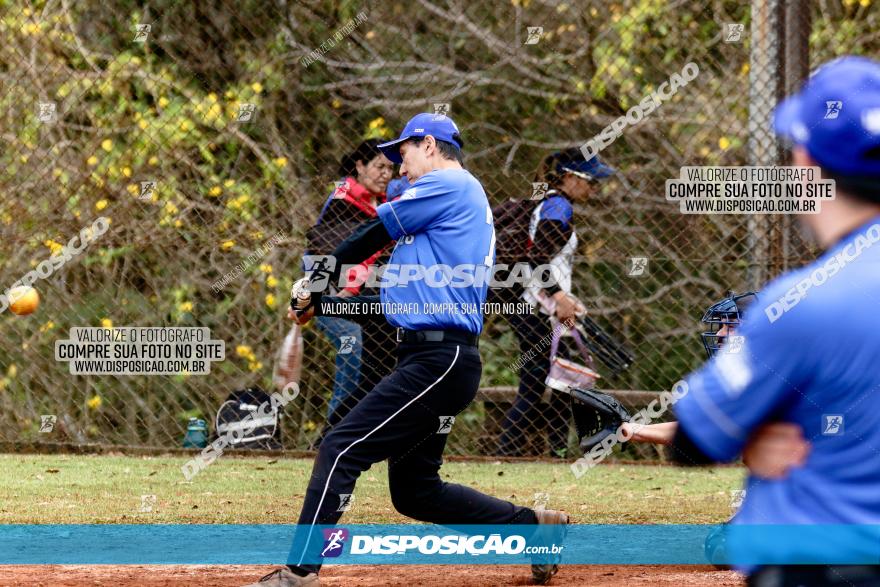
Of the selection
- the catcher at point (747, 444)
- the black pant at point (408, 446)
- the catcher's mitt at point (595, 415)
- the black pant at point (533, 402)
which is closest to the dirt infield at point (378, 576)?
the black pant at point (408, 446)

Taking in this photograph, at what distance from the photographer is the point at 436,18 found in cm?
1004

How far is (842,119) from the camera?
2004mm

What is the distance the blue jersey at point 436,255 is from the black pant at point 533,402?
349 cm

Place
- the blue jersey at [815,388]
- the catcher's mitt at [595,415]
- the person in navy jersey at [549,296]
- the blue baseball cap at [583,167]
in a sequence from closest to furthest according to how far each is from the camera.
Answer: the blue jersey at [815,388]
the catcher's mitt at [595,415]
the person in navy jersey at [549,296]
the blue baseball cap at [583,167]

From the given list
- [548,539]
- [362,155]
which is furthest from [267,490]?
[548,539]

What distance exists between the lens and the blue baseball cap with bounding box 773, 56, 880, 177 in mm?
1975

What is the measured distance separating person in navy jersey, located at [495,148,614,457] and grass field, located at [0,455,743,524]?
0.95 feet

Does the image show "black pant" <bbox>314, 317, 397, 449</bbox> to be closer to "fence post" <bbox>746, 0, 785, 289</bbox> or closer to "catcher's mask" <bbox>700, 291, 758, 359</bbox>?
"fence post" <bbox>746, 0, 785, 289</bbox>

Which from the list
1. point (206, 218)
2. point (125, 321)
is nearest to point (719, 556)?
point (206, 218)

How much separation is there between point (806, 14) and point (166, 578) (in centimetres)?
539

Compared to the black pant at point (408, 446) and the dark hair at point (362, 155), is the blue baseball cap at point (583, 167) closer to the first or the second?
the dark hair at point (362, 155)

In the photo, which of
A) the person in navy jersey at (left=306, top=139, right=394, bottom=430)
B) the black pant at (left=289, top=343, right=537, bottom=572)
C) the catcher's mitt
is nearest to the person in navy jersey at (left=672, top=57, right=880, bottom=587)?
the catcher's mitt

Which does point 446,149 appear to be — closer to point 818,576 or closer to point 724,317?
point 724,317

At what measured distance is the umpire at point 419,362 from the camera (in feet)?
14.9
